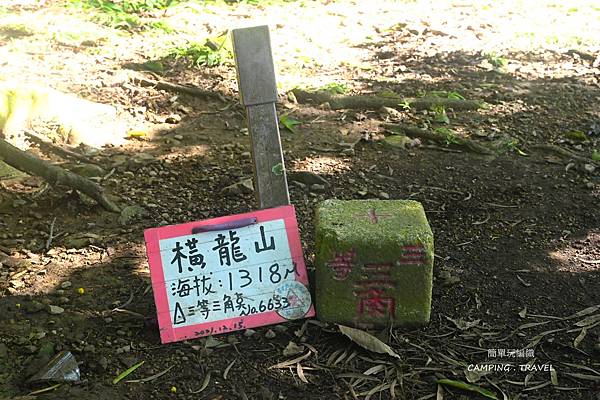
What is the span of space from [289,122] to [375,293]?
249 centimetres

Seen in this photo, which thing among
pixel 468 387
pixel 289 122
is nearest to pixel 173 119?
pixel 289 122

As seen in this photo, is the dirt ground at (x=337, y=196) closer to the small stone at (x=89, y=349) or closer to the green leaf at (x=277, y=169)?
the small stone at (x=89, y=349)

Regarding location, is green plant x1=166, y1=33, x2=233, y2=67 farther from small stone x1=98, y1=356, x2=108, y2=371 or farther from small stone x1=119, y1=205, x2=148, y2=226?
small stone x1=98, y1=356, x2=108, y2=371

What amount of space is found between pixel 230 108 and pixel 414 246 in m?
2.94

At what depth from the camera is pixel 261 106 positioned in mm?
3320

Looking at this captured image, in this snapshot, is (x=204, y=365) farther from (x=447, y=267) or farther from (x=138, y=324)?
(x=447, y=267)

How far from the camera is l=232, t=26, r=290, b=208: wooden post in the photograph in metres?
3.26

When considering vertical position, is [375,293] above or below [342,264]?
below

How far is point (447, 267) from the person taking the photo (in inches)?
142

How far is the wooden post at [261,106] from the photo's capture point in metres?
3.26

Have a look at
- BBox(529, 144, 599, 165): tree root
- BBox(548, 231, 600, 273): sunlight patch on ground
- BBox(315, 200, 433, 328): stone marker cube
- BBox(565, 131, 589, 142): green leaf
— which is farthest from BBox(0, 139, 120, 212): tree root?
BBox(565, 131, 589, 142): green leaf

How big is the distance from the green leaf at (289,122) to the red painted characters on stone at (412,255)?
2.41m

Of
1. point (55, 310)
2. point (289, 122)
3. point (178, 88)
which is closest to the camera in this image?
point (55, 310)

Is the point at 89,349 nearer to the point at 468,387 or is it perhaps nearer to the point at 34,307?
the point at 34,307
